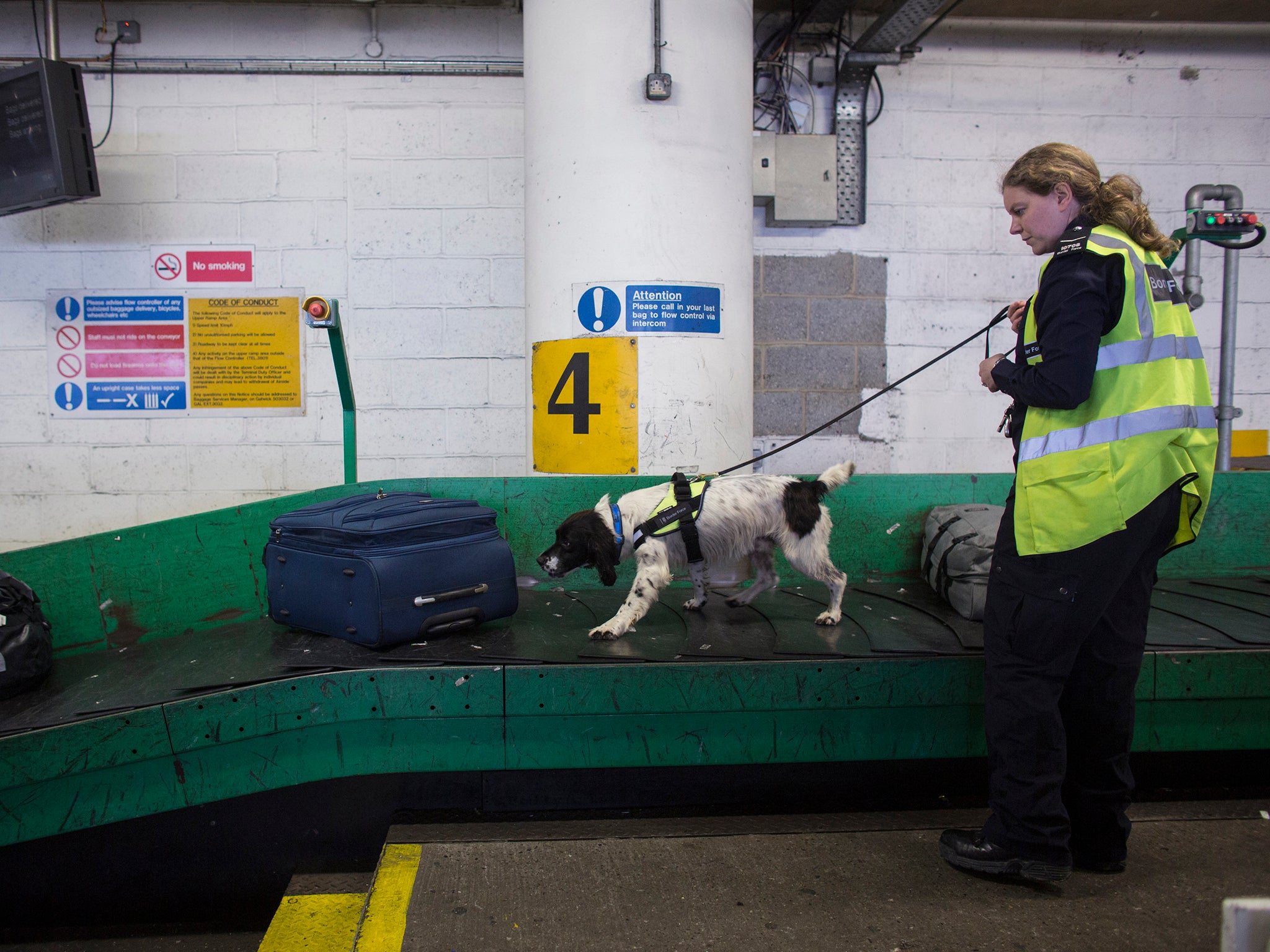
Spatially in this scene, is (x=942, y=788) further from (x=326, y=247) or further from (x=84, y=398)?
(x=84, y=398)

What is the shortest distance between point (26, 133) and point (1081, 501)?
183 inches

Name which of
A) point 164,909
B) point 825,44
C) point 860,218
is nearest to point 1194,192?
point 860,218

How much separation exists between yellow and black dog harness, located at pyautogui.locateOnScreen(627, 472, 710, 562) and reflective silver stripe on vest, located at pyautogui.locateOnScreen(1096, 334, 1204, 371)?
4.02 ft

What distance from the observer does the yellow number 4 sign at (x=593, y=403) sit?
3.21 meters

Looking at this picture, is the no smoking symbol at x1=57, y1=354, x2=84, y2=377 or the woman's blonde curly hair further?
the no smoking symbol at x1=57, y1=354, x2=84, y2=377

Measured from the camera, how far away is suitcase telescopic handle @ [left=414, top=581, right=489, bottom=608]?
2.41 m

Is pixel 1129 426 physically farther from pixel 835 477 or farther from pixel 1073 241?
pixel 835 477

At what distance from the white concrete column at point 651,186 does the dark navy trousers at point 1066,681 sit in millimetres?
1563

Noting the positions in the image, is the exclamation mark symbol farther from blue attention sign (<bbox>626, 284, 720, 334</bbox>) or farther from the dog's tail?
the dog's tail

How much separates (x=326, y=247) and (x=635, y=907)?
3.87m

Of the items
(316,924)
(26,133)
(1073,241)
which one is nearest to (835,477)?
(1073,241)

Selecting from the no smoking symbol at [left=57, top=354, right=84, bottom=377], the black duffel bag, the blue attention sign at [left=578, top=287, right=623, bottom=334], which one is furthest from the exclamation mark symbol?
the no smoking symbol at [left=57, top=354, right=84, bottom=377]

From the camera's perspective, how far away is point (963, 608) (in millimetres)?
2695

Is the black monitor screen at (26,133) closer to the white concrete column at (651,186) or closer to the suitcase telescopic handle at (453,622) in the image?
the white concrete column at (651,186)
